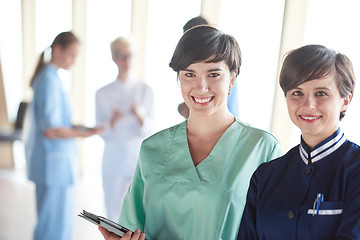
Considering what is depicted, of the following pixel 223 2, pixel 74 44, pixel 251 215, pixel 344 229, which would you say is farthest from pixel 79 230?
pixel 344 229

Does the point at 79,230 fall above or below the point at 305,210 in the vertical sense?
below

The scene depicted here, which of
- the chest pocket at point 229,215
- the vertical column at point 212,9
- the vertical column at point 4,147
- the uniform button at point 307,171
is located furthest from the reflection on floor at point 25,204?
the uniform button at point 307,171

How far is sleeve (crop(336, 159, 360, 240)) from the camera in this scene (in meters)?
0.78

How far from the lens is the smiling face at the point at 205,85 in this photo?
3.80 feet

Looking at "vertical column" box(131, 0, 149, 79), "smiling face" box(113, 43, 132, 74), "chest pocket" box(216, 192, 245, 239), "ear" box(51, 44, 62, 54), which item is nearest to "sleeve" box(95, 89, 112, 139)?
"smiling face" box(113, 43, 132, 74)

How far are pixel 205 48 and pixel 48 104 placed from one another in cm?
194

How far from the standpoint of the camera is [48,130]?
285cm

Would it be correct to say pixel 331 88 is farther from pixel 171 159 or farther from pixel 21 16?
pixel 21 16

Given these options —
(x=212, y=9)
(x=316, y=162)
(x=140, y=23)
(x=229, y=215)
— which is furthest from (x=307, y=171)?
(x=140, y=23)

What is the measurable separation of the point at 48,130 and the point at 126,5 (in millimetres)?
2696

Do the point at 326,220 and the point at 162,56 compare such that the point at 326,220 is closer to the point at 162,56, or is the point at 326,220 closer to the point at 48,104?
the point at 48,104

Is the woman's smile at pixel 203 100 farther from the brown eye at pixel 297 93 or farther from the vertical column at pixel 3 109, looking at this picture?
the vertical column at pixel 3 109

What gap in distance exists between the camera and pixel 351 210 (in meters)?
0.79

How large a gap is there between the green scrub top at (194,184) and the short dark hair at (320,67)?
0.32m
